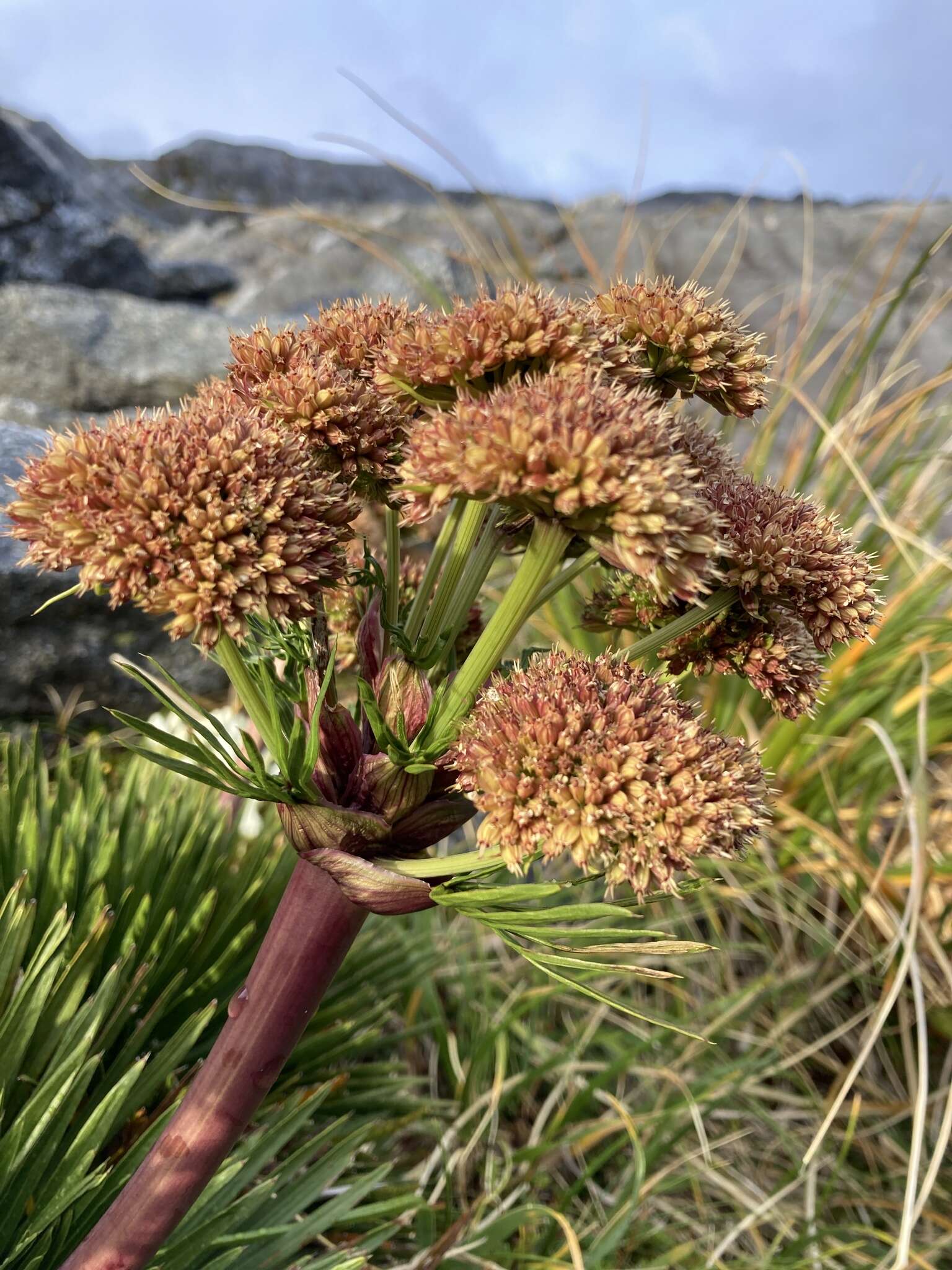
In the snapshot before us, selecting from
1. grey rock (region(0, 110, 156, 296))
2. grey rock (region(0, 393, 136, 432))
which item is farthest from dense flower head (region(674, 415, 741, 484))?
grey rock (region(0, 110, 156, 296))

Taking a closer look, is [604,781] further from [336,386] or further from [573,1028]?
[573,1028]

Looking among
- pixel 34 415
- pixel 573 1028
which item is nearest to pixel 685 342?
pixel 573 1028

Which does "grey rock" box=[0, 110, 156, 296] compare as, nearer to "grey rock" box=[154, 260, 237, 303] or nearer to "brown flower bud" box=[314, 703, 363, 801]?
"grey rock" box=[154, 260, 237, 303]

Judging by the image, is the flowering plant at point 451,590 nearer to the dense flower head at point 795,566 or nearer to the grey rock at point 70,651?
the dense flower head at point 795,566

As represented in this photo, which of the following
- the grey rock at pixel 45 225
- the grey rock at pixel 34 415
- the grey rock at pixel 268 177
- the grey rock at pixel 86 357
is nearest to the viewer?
the grey rock at pixel 34 415

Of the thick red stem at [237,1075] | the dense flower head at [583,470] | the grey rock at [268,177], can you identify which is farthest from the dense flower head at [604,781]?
the grey rock at [268,177]

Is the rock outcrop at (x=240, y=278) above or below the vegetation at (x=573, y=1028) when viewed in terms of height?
above
